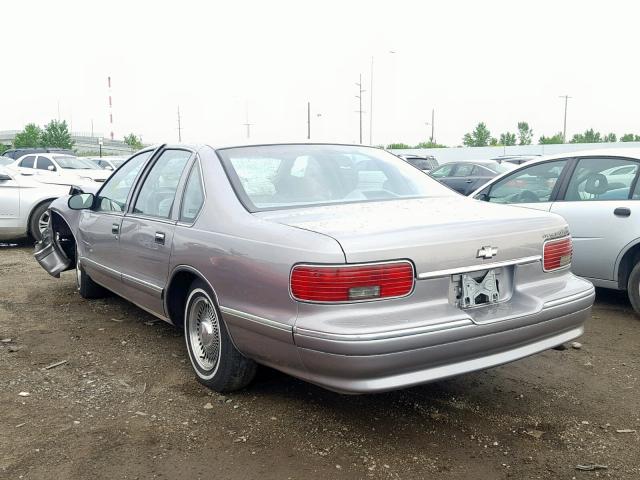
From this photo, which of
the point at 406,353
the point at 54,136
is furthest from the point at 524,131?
the point at 406,353

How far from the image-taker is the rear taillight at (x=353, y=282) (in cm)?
281

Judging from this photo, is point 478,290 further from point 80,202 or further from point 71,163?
point 71,163

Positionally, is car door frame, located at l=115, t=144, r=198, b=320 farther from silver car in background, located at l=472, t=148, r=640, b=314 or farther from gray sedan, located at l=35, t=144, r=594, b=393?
silver car in background, located at l=472, t=148, r=640, b=314

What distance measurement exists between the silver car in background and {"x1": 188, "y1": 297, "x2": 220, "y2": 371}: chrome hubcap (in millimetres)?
3432

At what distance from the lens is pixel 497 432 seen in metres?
3.28

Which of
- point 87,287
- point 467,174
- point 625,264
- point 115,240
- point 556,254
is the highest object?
point 556,254

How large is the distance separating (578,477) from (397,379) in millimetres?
910

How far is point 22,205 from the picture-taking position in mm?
9719

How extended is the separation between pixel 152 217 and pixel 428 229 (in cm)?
209

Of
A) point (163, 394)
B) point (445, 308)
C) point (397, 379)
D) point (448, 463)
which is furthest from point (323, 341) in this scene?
point (163, 394)

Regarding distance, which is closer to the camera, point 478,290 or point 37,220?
point 478,290

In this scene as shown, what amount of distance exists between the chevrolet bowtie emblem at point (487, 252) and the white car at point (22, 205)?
8025mm

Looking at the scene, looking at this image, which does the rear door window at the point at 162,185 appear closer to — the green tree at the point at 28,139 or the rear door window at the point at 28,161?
the rear door window at the point at 28,161

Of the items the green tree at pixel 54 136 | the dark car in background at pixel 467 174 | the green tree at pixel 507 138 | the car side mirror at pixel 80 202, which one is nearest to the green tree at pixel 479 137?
the green tree at pixel 507 138
